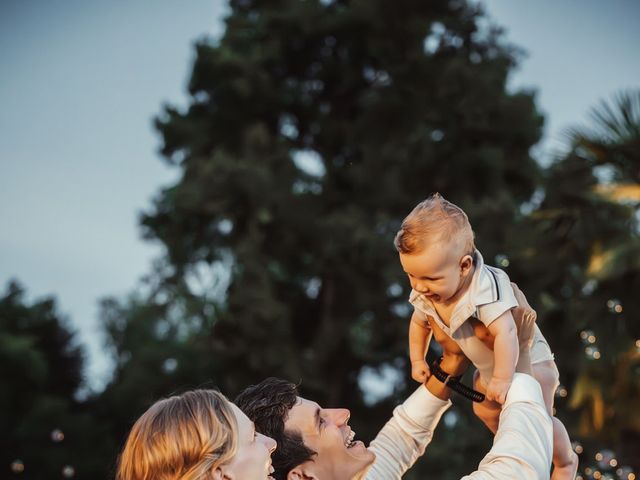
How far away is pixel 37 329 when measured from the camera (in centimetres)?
1428

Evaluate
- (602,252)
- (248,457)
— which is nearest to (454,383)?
(248,457)

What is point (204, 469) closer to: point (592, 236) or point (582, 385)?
point (592, 236)

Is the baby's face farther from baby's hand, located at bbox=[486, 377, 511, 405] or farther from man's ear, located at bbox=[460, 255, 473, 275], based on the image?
baby's hand, located at bbox=[486, 377, 511, 405]

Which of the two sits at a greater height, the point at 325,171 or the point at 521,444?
the point at 325,171

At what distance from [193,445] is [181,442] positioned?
0.03m

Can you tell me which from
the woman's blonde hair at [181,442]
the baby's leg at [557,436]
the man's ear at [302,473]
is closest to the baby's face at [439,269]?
the baby's leg at [557,436]

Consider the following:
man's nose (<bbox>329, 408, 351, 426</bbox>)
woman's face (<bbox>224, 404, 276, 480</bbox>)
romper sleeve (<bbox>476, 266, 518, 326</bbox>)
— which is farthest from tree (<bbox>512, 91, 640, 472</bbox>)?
woman's face (<bbox>224, 404, 276, 480</bbox>)

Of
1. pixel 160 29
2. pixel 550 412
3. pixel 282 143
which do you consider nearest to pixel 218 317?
pixel 282 143

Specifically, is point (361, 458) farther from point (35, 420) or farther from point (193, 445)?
point (35, 420)

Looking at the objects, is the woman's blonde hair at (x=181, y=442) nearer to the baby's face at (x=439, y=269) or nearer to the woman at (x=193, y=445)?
the woman at (x=193, y=445)

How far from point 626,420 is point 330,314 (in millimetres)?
6744

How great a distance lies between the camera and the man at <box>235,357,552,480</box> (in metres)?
2.04

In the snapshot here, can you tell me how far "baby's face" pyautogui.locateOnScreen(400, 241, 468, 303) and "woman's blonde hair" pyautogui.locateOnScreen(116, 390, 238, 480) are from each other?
765 millimetres

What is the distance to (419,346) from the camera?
2729 mm
